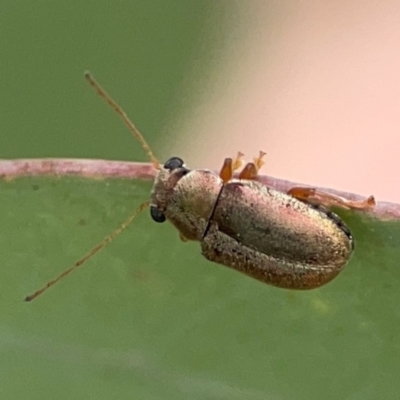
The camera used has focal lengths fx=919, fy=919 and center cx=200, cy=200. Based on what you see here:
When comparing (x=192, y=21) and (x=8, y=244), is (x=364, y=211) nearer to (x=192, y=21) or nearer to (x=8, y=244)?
(x=8, y=244)

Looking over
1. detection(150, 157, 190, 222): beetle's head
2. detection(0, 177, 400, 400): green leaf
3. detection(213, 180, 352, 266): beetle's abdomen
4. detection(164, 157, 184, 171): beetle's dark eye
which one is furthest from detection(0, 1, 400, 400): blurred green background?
detection(164, 157, 184, 171): beetle's dark eye

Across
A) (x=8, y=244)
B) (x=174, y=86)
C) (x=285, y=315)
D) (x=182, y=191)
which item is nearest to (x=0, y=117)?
(x=174, y=86)

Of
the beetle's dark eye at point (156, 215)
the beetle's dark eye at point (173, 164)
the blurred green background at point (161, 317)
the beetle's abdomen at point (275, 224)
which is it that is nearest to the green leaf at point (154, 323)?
the blurred green background at point (161, 317)

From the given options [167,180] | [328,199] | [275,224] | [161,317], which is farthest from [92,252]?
[167,180]

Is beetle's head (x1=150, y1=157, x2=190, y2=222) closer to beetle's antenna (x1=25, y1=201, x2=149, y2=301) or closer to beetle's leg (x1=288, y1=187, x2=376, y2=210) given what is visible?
beetle's leg (x1=288, y1=187, x2=376, y2=210)

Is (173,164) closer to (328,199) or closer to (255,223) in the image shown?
(255,223)

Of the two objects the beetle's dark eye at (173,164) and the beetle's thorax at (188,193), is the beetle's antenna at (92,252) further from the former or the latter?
the beetle's dark eye at (173,164)
